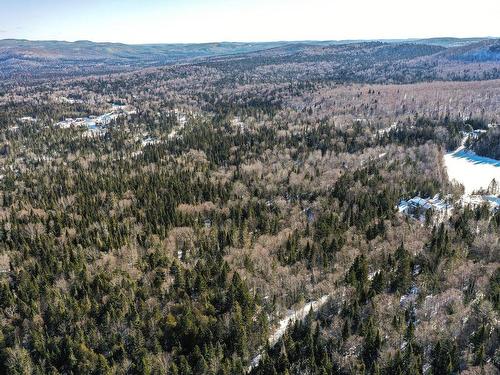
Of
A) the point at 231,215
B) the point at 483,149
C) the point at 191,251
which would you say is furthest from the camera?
the point at 483,149

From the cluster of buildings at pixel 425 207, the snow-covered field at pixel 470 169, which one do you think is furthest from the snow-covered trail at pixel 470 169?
the cluster of buildings at pixel 425 207

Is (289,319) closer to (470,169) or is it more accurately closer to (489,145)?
(470,169)

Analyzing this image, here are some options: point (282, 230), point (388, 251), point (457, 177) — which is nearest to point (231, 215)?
point (282, 230)

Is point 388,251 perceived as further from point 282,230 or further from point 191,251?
point 191,251

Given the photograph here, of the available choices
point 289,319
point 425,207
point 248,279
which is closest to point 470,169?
point 425,207

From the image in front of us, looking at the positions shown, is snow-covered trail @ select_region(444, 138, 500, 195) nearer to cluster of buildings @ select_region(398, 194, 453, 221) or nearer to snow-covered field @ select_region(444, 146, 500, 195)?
snow-covered field @ select_region(444, 146, 500, 195)

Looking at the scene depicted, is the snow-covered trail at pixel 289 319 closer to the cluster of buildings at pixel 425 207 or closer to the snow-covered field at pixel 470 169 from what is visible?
the cluster of buildings at pixel 425 207
